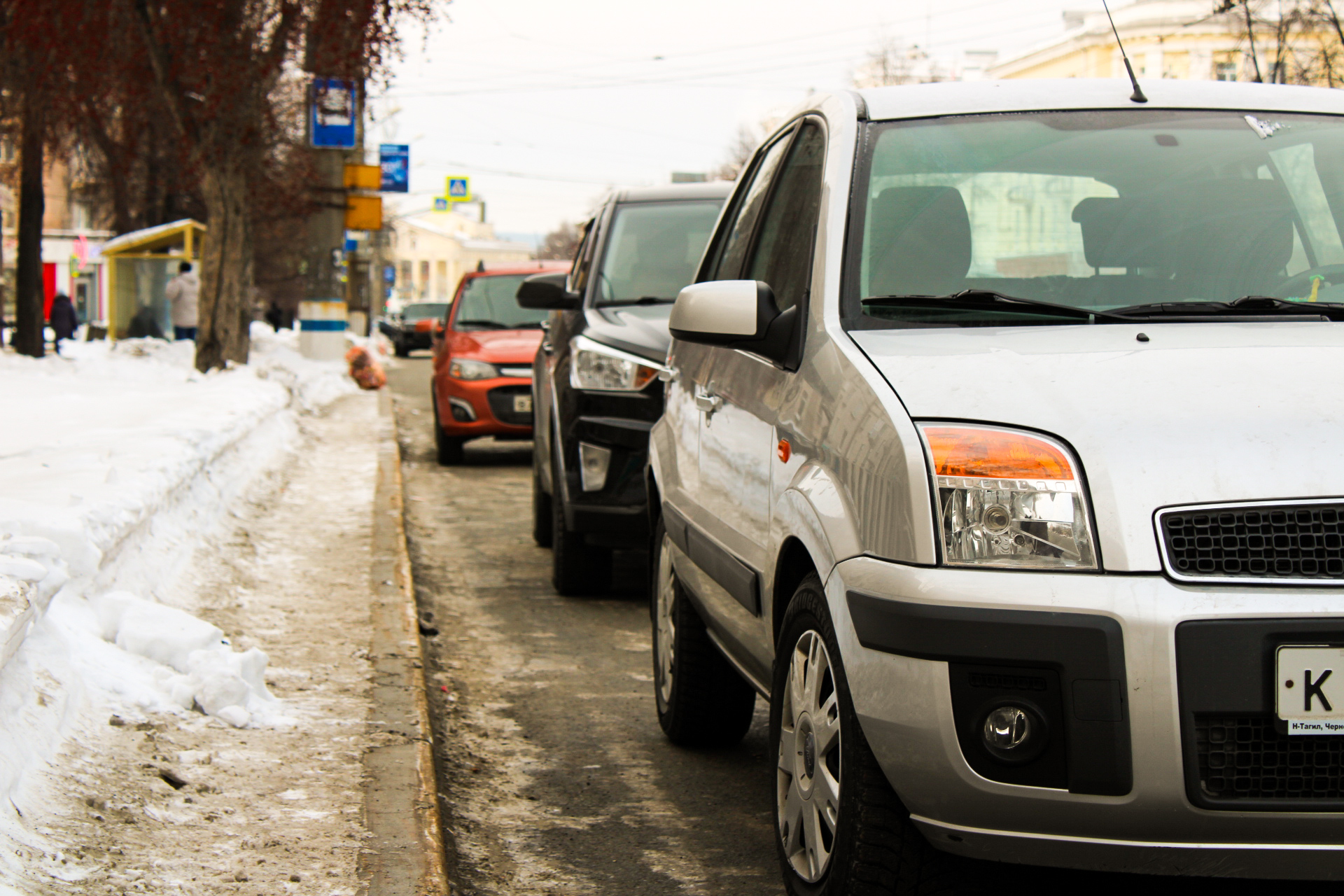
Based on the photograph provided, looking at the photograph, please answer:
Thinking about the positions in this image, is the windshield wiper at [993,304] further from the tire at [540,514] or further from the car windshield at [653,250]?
the tire at [540,514]

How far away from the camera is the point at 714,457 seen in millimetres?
4016

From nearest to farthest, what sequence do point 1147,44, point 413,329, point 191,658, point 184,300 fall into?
point 191,658 < point 184,300 < point 413,329 < point 1147,44

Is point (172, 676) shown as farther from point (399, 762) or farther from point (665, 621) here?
point (665, 621)

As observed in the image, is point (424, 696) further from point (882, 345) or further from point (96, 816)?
point (882, 345)

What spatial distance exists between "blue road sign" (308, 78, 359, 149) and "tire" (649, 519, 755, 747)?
15696 mm

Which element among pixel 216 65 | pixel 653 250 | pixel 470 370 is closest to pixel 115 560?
pixel 653 250

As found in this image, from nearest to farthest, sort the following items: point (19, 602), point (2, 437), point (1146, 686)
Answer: point (1146, 686) → point (19, 602) → point (2, 437)

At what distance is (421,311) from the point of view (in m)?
50.5

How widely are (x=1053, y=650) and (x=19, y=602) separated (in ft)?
8.91

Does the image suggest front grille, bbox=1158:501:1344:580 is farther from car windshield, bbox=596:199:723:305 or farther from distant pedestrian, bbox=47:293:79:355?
distant pedestrian, bbox=47:293:79:355

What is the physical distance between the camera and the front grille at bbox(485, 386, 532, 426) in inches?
509

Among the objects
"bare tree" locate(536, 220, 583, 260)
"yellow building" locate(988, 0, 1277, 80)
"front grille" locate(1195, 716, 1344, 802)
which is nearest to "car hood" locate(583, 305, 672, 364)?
"front grille" locate(1195, 716, 1344, 802)

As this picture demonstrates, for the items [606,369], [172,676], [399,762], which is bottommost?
[399,762]

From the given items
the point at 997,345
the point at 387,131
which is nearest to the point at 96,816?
the point at 997,345
